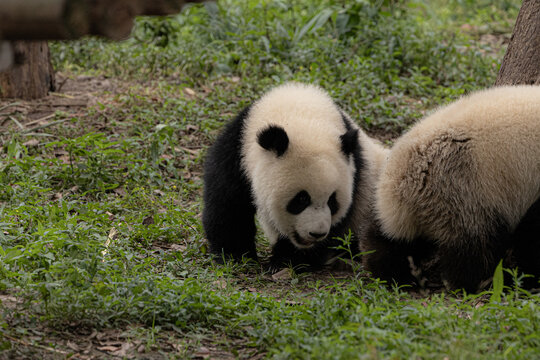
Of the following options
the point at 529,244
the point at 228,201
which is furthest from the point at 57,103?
the point at 529,244

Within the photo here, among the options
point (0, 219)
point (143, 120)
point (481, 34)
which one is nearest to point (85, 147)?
point (143, 120)

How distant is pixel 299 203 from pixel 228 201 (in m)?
0.62

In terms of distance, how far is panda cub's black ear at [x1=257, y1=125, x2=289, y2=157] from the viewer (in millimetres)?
4504

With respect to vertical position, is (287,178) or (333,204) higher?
(287,178)

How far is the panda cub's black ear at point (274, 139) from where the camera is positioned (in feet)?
14.8

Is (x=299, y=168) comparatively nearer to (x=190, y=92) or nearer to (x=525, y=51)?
(x=525, y=51)

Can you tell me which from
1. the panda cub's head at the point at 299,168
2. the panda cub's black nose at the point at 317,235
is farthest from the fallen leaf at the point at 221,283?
the panda cub's black nose at the point at 317,235

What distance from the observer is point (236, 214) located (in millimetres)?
5105

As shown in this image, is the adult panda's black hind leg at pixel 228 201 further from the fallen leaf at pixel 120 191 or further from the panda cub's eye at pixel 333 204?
the fallen leaf at pixel 120 191

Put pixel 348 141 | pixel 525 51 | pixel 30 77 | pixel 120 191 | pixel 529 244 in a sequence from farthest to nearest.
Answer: pixel 30 77
pixel 120 191
pixel 525 51
pixel 348 141
pixel 529 244

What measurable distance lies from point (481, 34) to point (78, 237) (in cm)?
893

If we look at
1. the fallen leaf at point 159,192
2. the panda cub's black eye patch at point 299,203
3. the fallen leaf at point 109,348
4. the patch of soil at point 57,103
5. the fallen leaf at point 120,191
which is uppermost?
the panda cub's black eye patch at point 299,203

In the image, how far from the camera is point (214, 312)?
12.4 ft

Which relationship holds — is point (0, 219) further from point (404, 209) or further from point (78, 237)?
point (404, 209)
